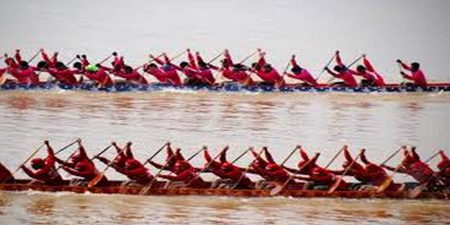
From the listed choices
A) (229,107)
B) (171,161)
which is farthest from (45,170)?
(229,107)

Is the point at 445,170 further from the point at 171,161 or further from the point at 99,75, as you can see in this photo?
the point at 99,75

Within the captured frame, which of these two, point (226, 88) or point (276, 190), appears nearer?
point (276, 190)

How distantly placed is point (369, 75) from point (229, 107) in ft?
3.73

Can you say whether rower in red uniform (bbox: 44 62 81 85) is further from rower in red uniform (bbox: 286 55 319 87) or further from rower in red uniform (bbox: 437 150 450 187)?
rower in red uniform (bbox: 437 150 450 187)

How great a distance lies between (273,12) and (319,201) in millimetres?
2939

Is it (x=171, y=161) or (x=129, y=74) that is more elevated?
(x=129, y=74)

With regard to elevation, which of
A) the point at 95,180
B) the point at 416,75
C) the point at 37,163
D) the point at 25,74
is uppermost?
the point at 25,74

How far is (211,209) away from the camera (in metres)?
6.12

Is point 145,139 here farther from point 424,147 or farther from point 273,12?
point 273,12

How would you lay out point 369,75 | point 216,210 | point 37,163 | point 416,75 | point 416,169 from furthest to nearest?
point 369,75, point 416,75, point 416,169, point 37,163, point 216,210

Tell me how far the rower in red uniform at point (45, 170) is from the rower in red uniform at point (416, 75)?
2919 millimetres

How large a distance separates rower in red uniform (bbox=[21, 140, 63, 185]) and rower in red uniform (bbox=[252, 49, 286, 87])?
2.37 meters

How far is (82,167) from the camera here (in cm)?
634

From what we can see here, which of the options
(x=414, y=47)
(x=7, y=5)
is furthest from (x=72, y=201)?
(x=414, y=47)
